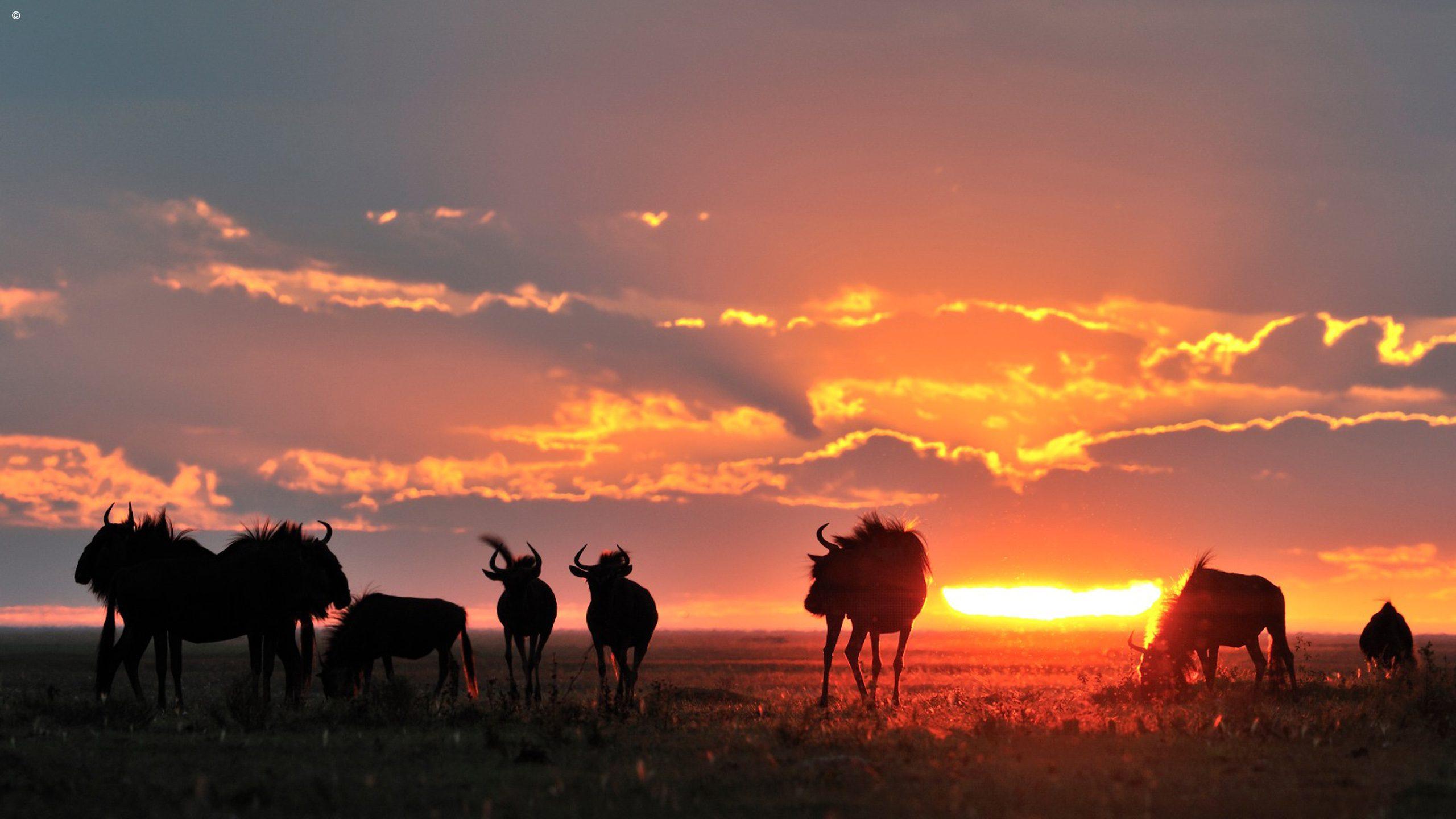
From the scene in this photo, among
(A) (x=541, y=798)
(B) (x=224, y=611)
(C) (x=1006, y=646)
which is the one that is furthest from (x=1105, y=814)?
(C) (x=1006, y=646)

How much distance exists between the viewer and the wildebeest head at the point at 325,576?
66.9ft

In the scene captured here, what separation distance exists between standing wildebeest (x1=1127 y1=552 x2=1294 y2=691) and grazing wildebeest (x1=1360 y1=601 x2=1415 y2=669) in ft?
24.0

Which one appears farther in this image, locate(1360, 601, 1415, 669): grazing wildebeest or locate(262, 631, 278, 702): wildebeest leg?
locate(1360, 601, 1415, 669): grazing wildebeest

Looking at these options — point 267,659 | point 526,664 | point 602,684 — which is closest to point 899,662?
point 602,684

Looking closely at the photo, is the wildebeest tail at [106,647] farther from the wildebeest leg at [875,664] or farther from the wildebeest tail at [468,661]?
the wildebeest leg at [875,664]

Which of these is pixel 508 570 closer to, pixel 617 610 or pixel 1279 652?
pixel 617 610

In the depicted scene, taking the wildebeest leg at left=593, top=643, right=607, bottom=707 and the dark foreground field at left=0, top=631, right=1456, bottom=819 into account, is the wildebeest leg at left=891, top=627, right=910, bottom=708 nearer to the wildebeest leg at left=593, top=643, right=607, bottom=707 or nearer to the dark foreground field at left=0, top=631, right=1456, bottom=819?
the dark foreground field at left=0, top=631, right=1456, bottom=819

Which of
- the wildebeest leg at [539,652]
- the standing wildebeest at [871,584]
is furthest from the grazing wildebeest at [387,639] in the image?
the standing wildebeest at [871,584]

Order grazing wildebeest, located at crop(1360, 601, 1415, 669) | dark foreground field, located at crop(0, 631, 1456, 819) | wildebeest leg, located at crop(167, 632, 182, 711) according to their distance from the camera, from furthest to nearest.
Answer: grazing wildebeest, located at crop(1360, 601, 1415, 669), wildebeest leg, located at crop(167, 632, 182, 711), dark foreground field, located at crop(0, 631, 1456, 819)

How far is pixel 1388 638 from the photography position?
28.7 metres

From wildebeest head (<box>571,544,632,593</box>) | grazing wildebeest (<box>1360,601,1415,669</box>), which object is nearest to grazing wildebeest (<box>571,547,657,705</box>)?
wildebeest head (<box>571,544,632,593</box>)

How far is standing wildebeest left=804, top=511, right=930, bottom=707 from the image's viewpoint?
2081 cm

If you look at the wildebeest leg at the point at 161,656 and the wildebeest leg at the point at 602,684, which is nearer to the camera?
the wildebeest leg at the point at 602,684

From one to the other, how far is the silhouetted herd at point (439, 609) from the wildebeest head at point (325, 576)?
0.03 meters
